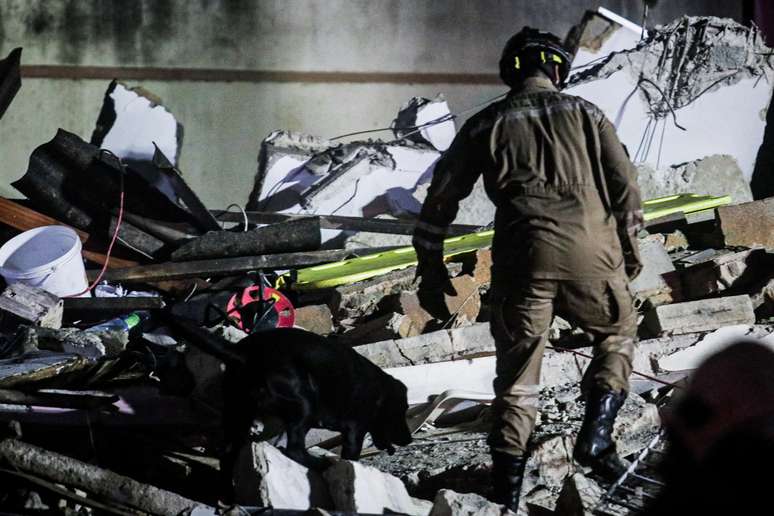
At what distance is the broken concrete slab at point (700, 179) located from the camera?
9.15 meters

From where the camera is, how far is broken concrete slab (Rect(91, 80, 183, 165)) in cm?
885

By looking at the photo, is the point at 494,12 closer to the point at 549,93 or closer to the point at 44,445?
the point at 549,93

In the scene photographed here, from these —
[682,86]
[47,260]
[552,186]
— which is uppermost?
[682,86]

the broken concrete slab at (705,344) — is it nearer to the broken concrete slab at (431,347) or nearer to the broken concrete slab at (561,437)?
the broken concrete slab at (561,437)

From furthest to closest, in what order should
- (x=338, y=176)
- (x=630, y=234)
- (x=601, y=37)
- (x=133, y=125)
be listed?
(x=601, y=37) < (x=133, y=125) < (x=338, y=176) < (x=630, y=234)

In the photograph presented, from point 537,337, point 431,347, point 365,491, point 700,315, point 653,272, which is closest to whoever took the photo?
point 365,491

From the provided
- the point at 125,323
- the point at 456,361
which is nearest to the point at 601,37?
the point at 456,361

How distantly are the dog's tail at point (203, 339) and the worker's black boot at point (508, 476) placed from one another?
118 centimetres

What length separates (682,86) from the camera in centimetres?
920

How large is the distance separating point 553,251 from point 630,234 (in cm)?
37

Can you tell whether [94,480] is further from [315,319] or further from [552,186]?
[315,319]

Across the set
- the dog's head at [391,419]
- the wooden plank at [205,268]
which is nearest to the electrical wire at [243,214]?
the wooden plank at [205,268]

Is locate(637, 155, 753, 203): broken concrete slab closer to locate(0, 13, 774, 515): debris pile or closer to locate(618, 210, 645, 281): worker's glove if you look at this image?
locate(0, 13, 774, 515): debris pile

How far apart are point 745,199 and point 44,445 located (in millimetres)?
6986
